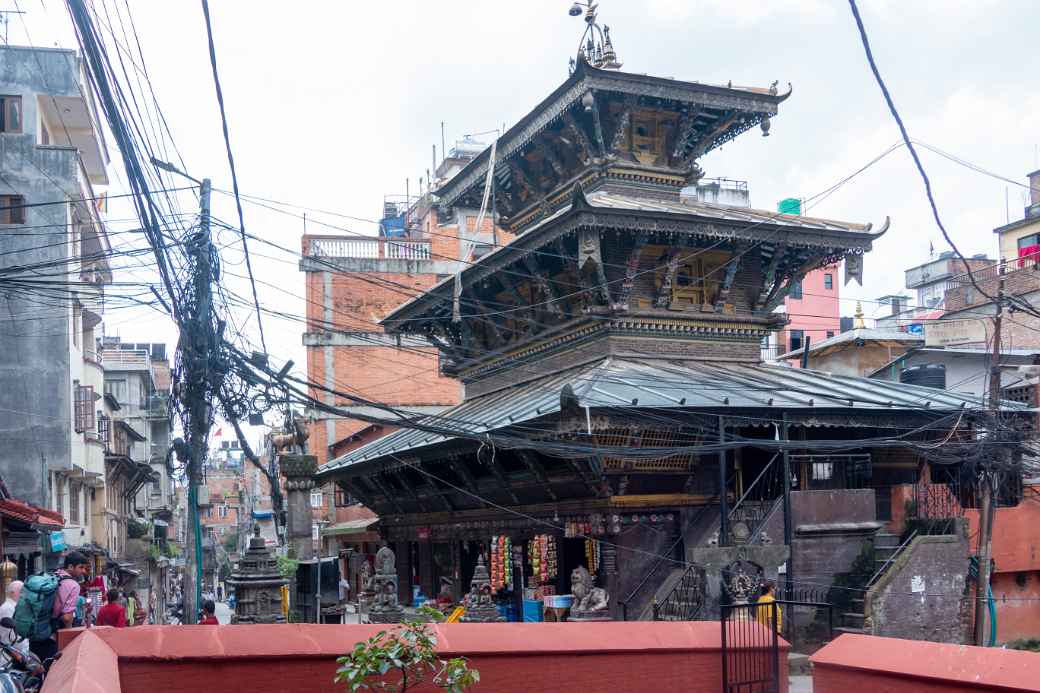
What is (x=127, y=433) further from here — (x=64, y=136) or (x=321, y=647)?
(x=321, y=647)

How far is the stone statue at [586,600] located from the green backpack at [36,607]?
10.5 m

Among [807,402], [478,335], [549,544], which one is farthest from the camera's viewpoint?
[478,335]

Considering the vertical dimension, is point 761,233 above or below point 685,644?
above

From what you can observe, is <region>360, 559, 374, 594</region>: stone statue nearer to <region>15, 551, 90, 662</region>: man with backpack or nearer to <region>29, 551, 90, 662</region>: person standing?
<region>29, 551, 90, 662</region>: person standing

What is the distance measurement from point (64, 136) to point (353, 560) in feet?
64.4

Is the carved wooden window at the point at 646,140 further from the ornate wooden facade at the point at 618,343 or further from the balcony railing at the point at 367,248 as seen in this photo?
the balcony railing at the point at 367,248

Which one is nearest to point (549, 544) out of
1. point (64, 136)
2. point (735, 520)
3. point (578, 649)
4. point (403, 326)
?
point (735, 520)

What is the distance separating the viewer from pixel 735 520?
72.5 ft

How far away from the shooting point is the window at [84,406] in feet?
123

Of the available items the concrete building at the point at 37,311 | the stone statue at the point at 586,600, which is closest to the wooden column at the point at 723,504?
the stone statue at the point at 586,600

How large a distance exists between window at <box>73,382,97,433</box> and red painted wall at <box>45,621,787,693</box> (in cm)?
2965

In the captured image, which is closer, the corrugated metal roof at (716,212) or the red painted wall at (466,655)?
the red painted wall at (466,655)

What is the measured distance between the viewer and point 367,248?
2211 inches

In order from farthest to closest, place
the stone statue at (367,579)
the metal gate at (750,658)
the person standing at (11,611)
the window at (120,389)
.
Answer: the window at (120,389) < the stone statue at (367,579) < the person standing at (11,611) < the metal gate at (750,658)
